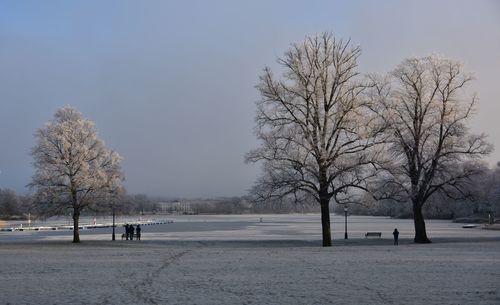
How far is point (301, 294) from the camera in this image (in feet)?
47.6

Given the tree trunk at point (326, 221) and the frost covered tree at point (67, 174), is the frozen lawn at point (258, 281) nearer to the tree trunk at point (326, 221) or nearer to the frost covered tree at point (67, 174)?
the tree trunk at point (326, 221)

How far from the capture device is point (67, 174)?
4672 cm

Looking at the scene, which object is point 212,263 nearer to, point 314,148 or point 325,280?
point 325,280

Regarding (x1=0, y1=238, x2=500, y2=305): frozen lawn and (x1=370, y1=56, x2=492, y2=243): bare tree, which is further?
(x1=370, y1=56, x2=492, y2=243): bare tree

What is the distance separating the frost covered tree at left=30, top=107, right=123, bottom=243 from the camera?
46.5 metres

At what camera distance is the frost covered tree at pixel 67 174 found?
46469mm

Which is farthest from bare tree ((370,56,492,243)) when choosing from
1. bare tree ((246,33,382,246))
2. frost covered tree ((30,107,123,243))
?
frost covered tree ((30,107,123,243))

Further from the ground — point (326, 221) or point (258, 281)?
point (326, 221)

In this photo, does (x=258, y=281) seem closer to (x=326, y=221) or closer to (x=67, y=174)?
(x=326, y=221)

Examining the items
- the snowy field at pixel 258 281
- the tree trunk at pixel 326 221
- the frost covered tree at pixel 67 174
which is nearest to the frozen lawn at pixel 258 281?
the snowy field at pixel 258 281

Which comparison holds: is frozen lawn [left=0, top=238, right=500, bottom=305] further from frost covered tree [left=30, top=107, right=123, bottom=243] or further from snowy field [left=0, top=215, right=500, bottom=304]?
frost covered tree [left=30, top=107, right=123, bottom=243]

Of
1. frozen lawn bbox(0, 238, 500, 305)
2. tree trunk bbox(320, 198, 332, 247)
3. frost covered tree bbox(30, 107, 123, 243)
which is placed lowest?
frozen lawn bbox(0, 238, 500, 305)

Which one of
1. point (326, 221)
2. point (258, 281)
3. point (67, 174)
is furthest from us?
point (67, 174)

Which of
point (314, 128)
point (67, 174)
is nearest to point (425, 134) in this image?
point (314, 128)
